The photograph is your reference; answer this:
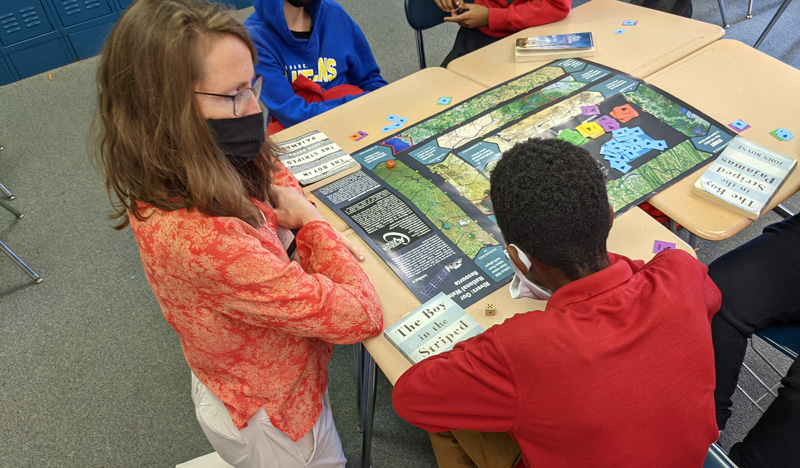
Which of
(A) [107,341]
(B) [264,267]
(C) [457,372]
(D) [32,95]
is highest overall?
(B) [264,267]

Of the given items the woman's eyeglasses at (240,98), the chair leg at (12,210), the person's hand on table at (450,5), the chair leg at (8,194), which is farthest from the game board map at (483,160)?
Answer: the chair leg at (8,194)

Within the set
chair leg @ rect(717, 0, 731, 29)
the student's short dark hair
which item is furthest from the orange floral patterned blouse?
chair leg @ rect(717, 0, 731, 29)

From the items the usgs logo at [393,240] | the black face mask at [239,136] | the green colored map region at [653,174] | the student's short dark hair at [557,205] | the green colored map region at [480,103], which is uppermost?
the black face mask at [239,136]

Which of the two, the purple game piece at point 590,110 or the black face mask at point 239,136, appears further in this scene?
the purple game piece at point 590,110

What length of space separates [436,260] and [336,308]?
33cm

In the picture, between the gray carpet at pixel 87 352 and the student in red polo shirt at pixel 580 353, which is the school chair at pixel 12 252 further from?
the student in red polo shirt at pixel 580 353

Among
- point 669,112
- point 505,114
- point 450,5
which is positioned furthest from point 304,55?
point 669,112

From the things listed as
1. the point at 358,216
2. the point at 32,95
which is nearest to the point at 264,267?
the point at 358,216

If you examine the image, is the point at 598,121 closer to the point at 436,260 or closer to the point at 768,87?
the point at 768,87

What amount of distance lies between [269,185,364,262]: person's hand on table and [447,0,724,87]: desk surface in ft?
3.05

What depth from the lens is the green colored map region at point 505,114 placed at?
1.74m

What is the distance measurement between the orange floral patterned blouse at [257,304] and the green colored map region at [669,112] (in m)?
1.07

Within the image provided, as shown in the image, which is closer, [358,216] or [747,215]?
[747,215]

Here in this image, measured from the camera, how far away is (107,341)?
228 cm
